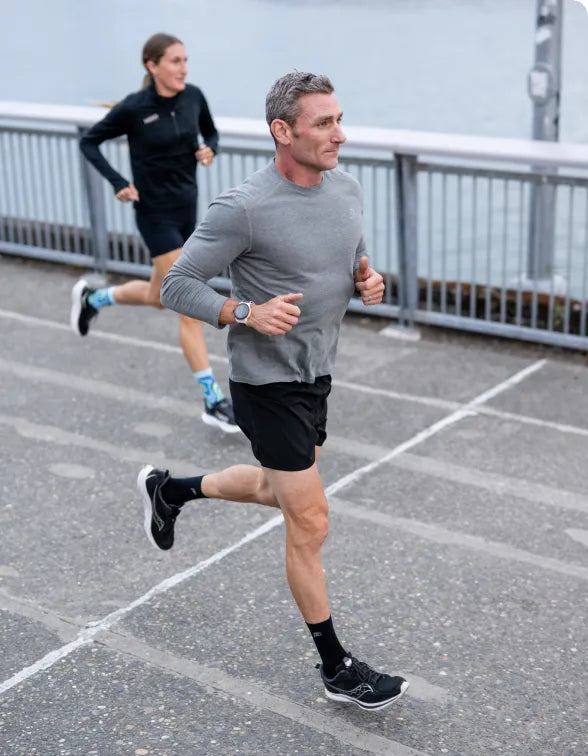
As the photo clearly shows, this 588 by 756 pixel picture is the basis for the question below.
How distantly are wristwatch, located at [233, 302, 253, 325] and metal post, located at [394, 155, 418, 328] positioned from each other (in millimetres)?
4451

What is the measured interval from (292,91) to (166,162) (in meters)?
3.14

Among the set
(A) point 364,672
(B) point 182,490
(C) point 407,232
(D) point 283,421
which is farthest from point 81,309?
(A) point 364,672

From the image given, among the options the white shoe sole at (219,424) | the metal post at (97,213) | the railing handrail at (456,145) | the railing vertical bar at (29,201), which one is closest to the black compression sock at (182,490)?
the white shoe sole at (219,424)

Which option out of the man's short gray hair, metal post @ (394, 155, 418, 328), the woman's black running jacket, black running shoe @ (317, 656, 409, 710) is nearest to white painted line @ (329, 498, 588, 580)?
black running shoe @ (317, 656, 409, 710)

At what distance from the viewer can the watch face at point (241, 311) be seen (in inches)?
158

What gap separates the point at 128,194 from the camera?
7004 millimetres

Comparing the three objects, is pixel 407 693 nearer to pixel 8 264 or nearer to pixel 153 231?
pixel 153 231

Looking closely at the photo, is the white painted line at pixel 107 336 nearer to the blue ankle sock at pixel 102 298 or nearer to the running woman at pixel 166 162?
the blue ankle sock at pixel 102 298

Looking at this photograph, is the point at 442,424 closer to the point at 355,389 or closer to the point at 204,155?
the point at 355,389

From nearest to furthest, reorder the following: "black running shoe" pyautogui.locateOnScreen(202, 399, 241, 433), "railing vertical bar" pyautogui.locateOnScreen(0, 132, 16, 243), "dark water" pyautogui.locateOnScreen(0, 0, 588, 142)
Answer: "black running shoe" pyautogui.locateOnScreen(202, 399, 241, 433) < "railing vertical bar" pyautogui.locateOnScreen(0, 132, 16, 243) < "dark water" pyautogui.locateOnScreen(0, 0, 588, 142)

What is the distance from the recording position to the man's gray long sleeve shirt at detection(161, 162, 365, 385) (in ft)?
13.2

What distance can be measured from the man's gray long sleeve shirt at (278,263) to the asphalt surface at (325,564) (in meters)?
1.16

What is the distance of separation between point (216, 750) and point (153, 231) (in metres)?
3.69

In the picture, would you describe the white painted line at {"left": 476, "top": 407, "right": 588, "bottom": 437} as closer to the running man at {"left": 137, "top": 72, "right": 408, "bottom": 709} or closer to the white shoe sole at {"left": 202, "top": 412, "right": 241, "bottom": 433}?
the white shoe sole at {"left": 202, "top": 412, "right": 241, "bottom": 433}
